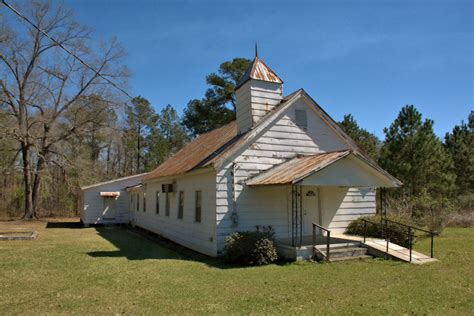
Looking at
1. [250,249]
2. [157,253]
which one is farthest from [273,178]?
[157,253]

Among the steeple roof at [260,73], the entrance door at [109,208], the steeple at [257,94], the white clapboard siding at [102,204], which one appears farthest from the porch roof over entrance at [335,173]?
the entrance door at [109,208]

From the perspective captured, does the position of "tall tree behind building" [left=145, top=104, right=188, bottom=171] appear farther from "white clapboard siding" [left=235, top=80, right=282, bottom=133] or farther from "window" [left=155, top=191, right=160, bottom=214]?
"white clapboard siding" [left=235, top=80, right=282, bottom=133]

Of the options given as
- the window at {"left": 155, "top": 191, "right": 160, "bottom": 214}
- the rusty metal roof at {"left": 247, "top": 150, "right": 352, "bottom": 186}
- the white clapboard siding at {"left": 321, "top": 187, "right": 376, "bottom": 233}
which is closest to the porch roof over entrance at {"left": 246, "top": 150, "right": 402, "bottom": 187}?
the rusty metal roof at {"left": 247, "top": 150, "right": 352, "bottom": 186}

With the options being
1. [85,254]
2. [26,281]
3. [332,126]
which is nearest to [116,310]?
[26,281]

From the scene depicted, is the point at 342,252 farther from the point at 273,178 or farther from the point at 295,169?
the point at 273,178

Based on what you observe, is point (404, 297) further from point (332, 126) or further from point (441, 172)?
point (441, 172)

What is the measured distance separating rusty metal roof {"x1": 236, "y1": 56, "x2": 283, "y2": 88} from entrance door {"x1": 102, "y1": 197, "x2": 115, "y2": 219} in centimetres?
1536

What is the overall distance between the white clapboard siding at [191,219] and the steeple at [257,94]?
265cm

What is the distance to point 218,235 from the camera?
1141cm

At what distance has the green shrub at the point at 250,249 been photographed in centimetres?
1017

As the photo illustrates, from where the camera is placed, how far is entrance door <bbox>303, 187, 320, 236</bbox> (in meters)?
13.1

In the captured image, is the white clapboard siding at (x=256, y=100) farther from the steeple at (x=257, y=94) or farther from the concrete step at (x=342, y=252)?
the concrete step at (x=342, y=252)

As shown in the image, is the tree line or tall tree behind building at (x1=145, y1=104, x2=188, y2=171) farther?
tall tree behind building at (x1=145, y1=104, x2=188, y2=171)

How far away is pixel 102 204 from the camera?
2553cm
